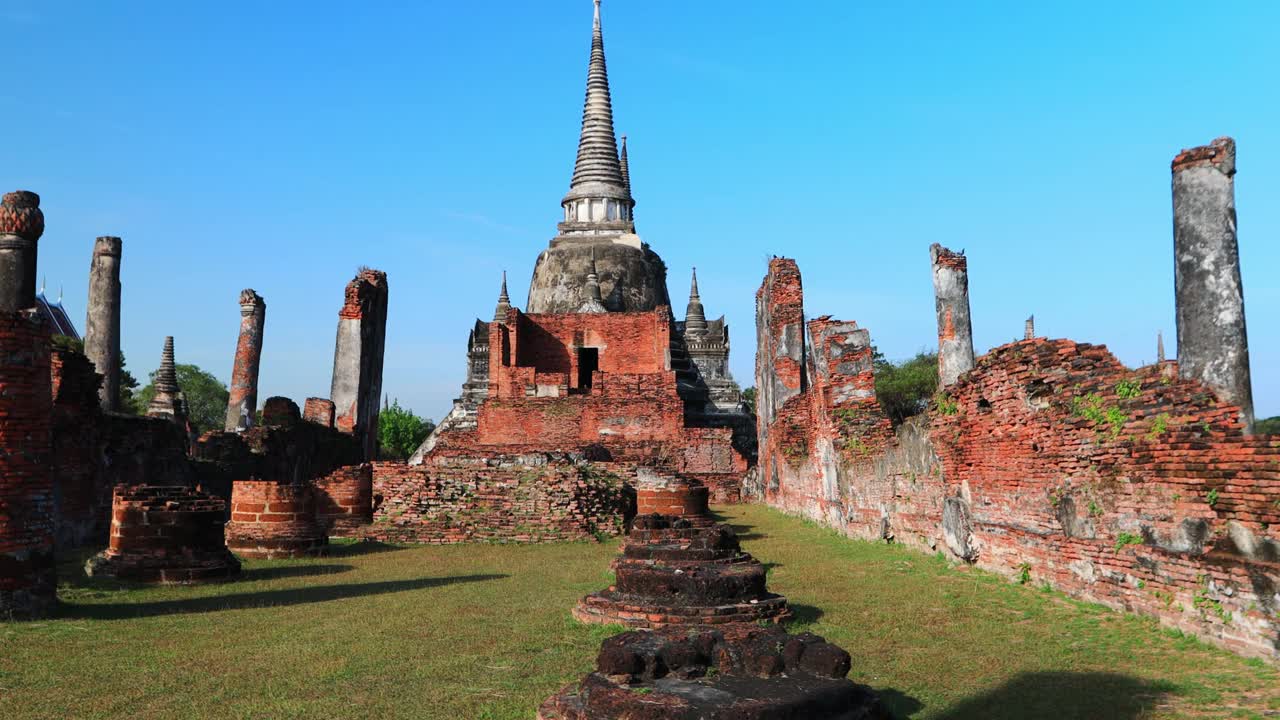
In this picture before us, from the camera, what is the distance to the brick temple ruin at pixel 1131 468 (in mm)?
5324

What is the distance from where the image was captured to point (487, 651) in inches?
226

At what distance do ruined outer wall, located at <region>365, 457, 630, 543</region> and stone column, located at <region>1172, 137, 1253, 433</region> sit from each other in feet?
24.3

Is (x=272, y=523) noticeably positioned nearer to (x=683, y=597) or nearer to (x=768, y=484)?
(x=683, y=597)

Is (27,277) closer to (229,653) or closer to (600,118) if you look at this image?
(229,653)

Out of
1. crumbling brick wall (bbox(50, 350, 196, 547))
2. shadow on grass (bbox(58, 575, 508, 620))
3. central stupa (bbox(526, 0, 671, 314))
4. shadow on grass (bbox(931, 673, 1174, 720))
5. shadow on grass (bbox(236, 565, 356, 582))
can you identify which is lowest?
shadow on grass (bbox(931, 673, 1174, 720))

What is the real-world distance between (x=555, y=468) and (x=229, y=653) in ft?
26.1

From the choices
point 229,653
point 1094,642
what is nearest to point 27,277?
point 229,653

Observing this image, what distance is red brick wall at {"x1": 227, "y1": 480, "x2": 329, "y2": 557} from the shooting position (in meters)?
11.1

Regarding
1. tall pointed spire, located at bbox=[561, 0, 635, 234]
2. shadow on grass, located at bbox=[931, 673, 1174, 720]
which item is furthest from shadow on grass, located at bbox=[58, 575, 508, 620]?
tall pointed spire, located at bbox=[561, 0, 635, 234]

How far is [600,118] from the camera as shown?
44.6 metres

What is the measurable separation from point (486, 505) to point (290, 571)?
11.1 ft

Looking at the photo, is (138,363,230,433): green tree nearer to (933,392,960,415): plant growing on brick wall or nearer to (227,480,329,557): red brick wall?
(227,480,329,557): red brick wall

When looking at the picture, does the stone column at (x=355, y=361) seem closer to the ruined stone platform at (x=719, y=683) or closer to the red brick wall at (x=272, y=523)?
the red brick wall at (x=272, y=523)

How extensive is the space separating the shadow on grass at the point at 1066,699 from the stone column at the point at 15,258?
31.1 ft
